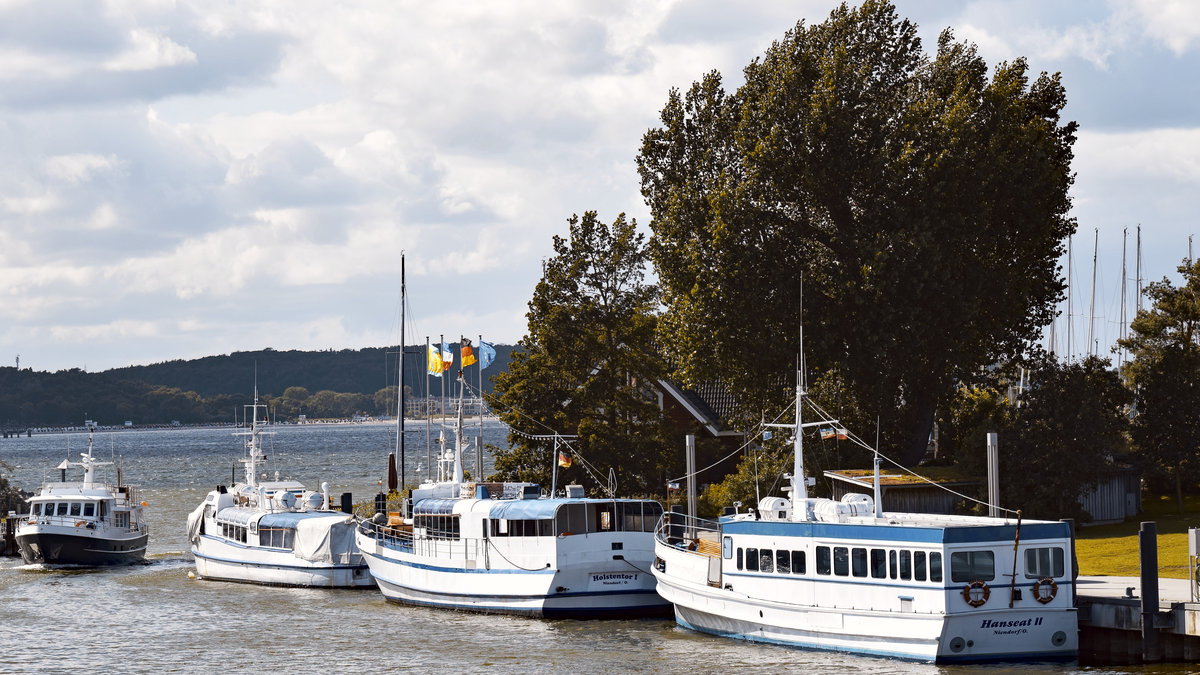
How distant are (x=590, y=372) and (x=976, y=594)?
3043 cm

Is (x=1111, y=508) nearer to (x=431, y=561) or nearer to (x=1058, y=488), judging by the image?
(x=1058, y=488)

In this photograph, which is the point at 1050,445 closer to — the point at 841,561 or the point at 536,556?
the point at 841,561

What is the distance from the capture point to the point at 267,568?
196 feet

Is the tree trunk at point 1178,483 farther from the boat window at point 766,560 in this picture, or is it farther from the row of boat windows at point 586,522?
the boat window at point 766,560

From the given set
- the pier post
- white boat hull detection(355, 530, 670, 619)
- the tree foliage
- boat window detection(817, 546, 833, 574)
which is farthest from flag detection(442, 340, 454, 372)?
the pier post

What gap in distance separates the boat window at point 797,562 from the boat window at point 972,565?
4675 mm

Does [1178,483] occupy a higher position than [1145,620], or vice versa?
[1178,483]

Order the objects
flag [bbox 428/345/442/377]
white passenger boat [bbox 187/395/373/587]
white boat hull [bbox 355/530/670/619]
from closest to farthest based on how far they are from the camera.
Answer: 1. white boat hull [bbox 355/530/670/619]
2. white passenger boat [bbox 187/395/373/587]
3. flag [bbox 428/345/442/377]

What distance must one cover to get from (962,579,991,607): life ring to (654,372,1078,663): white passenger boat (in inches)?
1.0

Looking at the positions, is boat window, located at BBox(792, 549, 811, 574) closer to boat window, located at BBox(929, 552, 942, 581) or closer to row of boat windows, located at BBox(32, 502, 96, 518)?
boat window, located at BBox(929, 552, 942, 581)

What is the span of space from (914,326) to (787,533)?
19140 millimetres

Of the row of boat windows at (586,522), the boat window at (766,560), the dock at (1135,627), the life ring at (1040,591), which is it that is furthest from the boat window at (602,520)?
the life ring at (1040,591)

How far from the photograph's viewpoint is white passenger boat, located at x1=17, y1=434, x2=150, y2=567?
6706cm

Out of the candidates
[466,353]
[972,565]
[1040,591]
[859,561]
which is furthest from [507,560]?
[1040,591]
